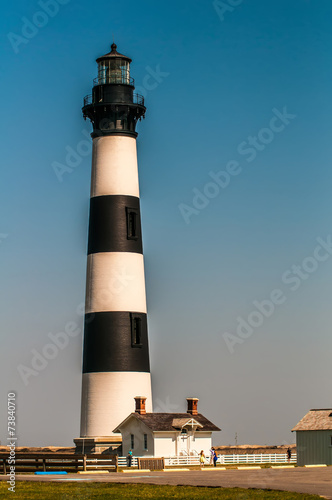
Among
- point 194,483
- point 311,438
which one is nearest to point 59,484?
point 194,483

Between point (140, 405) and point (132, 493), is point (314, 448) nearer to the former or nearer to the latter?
point (140, 405)

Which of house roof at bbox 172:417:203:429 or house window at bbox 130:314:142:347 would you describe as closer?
house window at bbox 130:314:142:347

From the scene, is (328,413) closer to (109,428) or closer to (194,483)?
(109,428)

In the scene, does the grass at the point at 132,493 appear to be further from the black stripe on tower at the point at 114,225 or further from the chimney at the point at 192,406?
the chimney at the point at 192,406

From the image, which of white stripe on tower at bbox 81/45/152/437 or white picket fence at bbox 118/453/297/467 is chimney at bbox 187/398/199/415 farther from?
white stripe on tower at bbox 81/45/152/437

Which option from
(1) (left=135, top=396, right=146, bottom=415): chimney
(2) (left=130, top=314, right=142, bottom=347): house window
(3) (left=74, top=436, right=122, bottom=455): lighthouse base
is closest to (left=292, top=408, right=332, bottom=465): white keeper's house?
(1) (left=135, top=396, right=146, bottom=415): chimney

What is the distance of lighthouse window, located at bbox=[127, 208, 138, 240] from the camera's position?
55.1 metres

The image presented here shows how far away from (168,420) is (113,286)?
9.02 meters

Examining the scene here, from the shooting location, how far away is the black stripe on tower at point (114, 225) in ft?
180

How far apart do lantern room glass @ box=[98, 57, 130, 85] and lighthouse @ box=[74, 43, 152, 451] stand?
4.48ft

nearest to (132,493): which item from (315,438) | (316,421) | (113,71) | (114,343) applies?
(114,343)

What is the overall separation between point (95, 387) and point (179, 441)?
6590 millimetres

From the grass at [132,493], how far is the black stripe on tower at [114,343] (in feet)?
57.9

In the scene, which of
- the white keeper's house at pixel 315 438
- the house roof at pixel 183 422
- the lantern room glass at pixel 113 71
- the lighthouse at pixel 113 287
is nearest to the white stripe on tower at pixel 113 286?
the lighthouse at pixel 113 287
